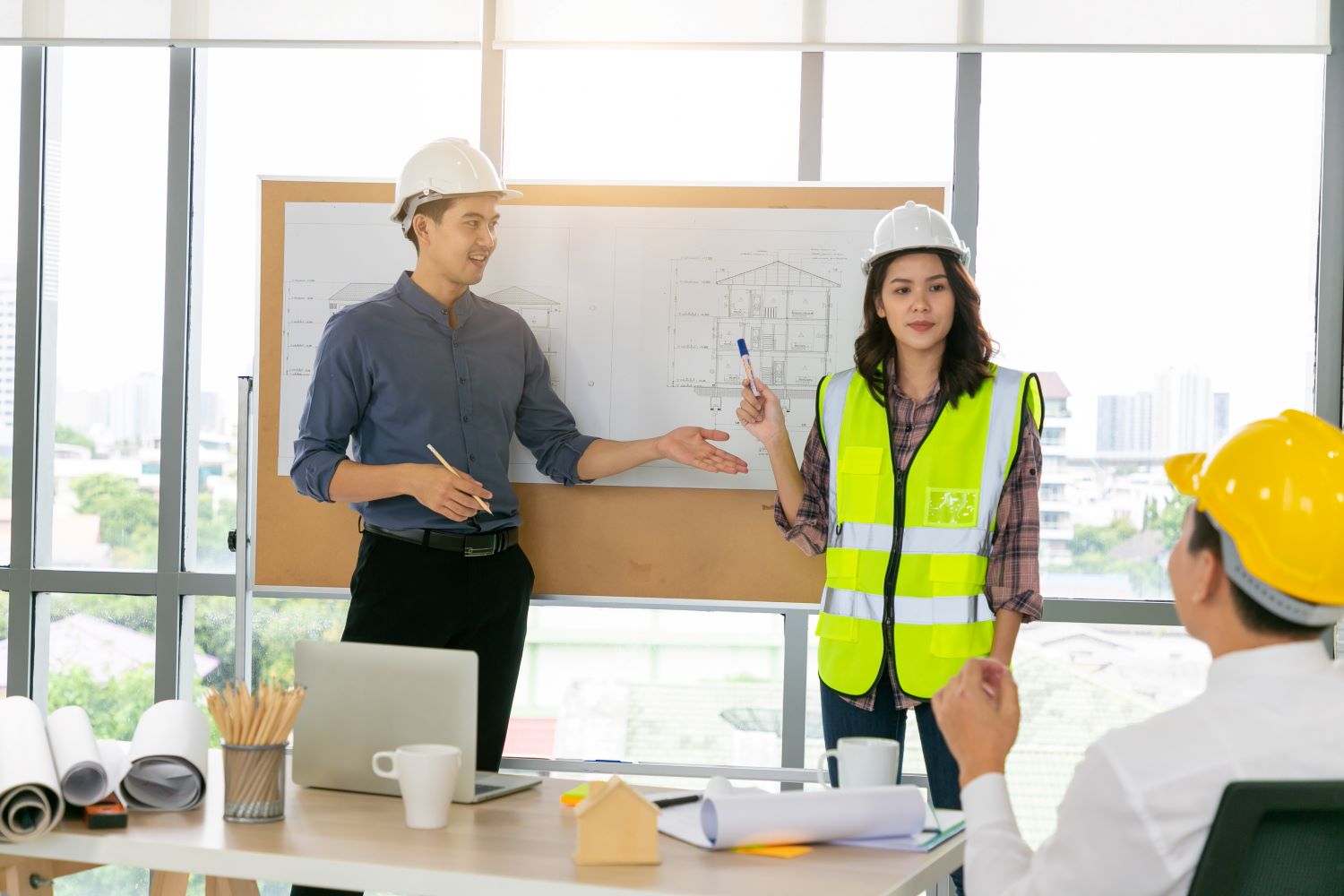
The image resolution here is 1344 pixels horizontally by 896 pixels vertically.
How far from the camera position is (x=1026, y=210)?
3727 millimetres

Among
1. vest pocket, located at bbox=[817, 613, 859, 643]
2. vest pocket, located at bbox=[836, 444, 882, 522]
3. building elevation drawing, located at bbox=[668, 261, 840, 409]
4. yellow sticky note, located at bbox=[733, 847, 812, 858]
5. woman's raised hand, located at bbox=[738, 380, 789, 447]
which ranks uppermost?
building elevation drawing, located at bbox=[668, 261, 840, 409]

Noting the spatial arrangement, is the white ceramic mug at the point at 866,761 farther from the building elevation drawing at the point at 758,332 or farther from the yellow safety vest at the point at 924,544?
the building elevation drawing at the point at 758,332

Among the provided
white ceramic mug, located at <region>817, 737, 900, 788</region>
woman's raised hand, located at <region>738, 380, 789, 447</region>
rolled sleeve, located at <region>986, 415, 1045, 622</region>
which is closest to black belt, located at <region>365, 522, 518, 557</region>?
woman's raised hand, located at <region>738, 380, 789, 447</region>

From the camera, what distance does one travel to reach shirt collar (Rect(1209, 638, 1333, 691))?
1.24m

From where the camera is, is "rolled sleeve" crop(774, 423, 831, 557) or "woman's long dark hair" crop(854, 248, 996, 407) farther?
"rolled sleeve" crop(774, 423, 831, 557)

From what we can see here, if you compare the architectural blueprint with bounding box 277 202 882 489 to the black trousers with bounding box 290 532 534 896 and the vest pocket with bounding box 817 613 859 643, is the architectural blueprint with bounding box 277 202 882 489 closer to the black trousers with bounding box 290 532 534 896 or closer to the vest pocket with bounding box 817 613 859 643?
the black trousers with bounding box 290 532 534 896

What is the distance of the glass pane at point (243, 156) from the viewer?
3.91 metres

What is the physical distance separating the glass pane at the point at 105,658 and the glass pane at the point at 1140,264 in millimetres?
2889

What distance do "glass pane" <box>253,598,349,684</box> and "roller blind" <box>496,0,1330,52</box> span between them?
1886 mm

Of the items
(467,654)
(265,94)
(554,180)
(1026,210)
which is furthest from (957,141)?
(467,654)

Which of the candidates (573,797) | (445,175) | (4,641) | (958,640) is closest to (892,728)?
(958,640)

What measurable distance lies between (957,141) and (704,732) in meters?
2.02

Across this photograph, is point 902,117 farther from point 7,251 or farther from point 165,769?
point 7,251

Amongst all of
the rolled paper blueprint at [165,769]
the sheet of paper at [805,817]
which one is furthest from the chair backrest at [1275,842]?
the rolled paper blueprint at [165,769]
